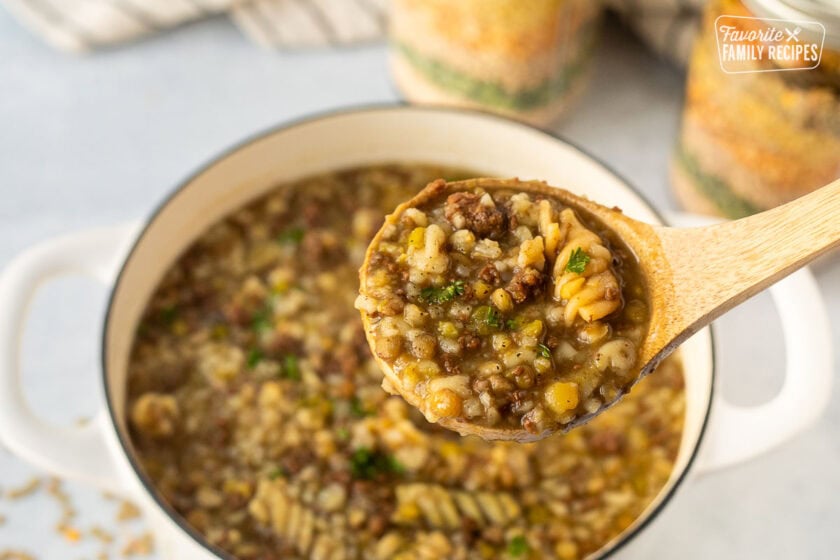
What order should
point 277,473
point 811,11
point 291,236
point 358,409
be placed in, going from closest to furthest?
point 811,11
point 277,473
point 358,409
point 291,236

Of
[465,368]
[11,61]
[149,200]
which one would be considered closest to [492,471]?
[465,368]

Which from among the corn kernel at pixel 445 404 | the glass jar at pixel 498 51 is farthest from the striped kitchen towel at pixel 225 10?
the corn kernel at pixel 445 404

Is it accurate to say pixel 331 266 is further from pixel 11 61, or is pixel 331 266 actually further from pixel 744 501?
pixel 11 61

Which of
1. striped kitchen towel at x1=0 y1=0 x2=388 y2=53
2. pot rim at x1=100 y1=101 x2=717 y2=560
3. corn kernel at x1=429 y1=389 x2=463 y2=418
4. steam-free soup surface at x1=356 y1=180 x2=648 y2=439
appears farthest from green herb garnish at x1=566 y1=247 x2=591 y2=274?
striped kitchen towel at x1=0 y1=0 x2=388 y2=53

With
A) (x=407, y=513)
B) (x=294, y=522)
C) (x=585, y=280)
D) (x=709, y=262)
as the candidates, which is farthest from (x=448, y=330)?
(x=294, y=522)

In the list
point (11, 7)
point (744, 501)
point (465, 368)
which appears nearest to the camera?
point (465, 368)

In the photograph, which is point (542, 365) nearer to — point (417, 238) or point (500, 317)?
point (500, 317)
